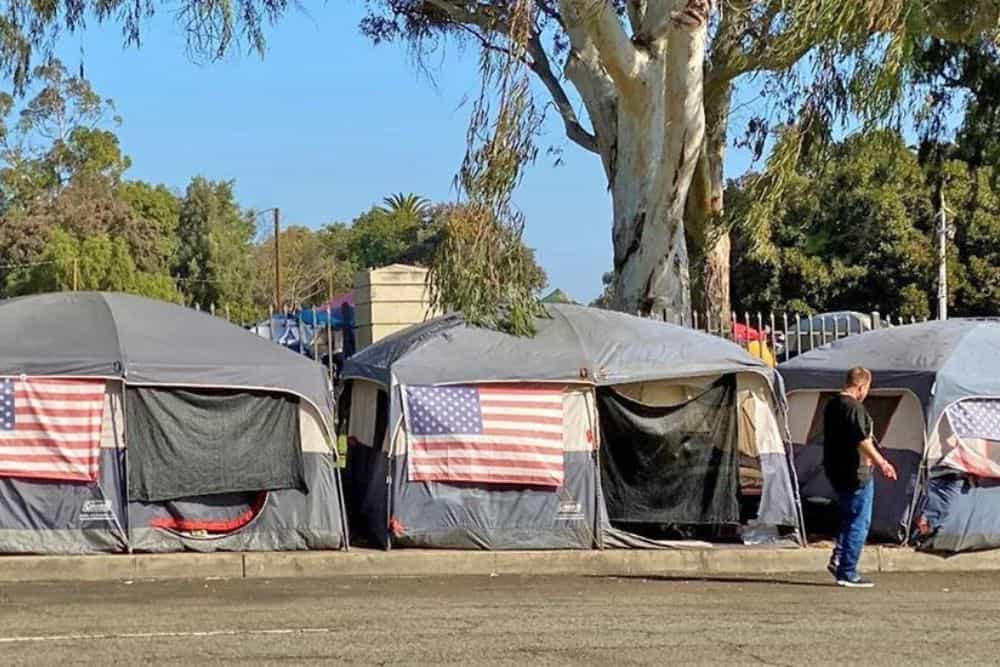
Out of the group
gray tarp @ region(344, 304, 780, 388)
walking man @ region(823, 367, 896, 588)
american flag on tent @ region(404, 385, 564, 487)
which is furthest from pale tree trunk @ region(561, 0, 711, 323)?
walking man @ region(823, 367, 896, 588)

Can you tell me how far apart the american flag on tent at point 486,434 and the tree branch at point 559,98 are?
6266 millimetres

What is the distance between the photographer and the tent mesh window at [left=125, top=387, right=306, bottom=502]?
43.9ft

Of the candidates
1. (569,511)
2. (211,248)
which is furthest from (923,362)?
(211,248)

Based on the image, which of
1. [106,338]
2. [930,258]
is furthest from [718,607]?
[930,258]

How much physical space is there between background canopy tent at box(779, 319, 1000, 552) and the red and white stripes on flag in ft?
25.9

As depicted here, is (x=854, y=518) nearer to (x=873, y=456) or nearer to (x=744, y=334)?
(x=873, y=456)

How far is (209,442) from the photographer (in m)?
13.6

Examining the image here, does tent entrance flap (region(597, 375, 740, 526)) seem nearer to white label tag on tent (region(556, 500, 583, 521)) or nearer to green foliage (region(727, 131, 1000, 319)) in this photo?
white label tag on tent (region(556, 500, 583, 521))

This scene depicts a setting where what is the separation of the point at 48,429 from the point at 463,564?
4101 millimetres

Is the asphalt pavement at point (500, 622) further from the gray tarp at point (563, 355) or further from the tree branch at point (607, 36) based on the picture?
the tree branch at point (607, 36)

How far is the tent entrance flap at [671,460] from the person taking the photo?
1433 cm

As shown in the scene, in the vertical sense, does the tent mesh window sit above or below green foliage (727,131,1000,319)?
below

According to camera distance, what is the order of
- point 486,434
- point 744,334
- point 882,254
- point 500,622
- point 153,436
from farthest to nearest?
point 882,254, point 744,334, point 486,434, point 153,436, point 500,622

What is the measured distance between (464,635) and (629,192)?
30.2 feet
